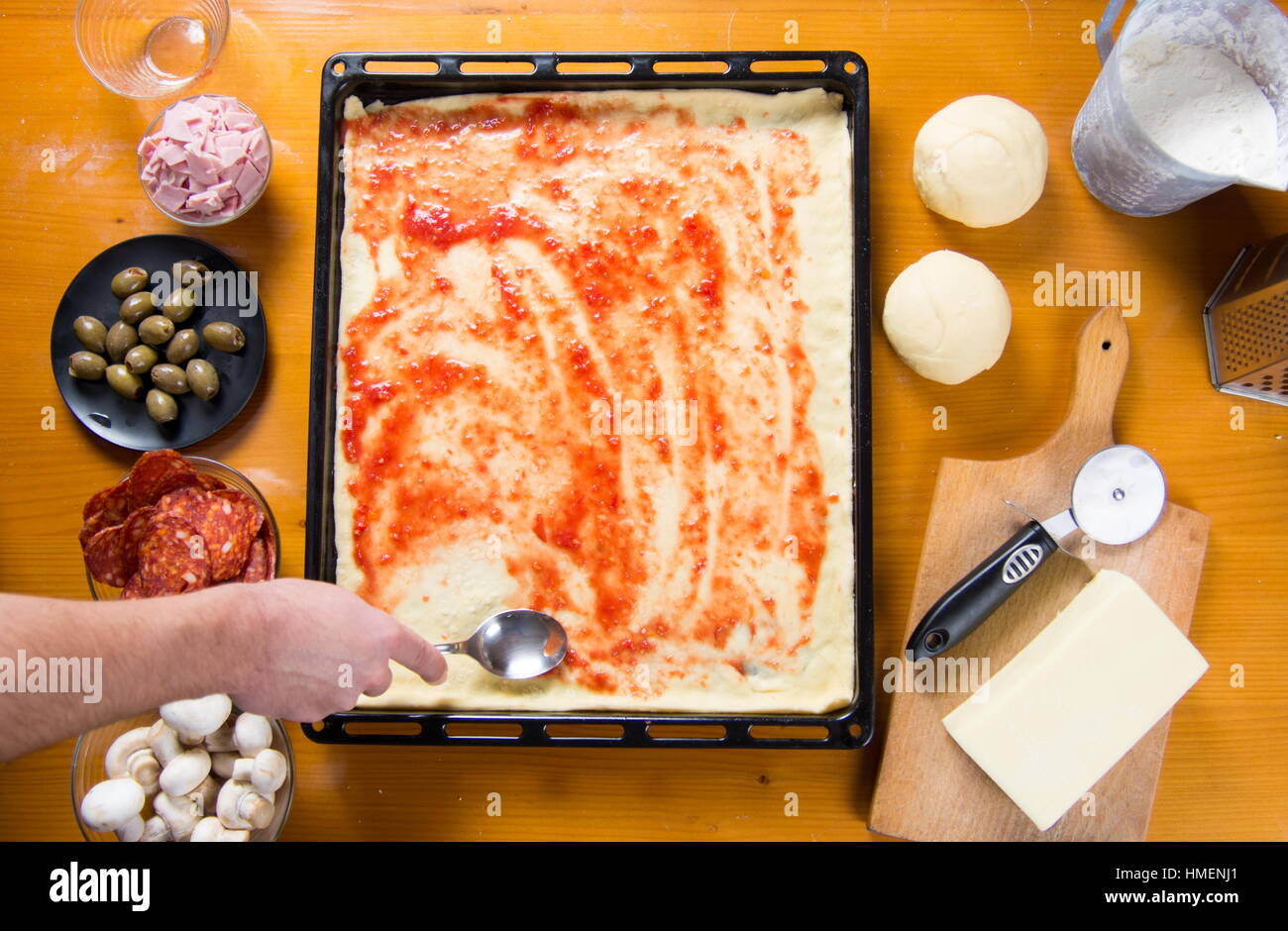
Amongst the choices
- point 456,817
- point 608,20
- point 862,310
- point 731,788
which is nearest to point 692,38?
point 608,20

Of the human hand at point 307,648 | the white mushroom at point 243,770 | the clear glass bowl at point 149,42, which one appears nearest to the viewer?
the human hand at point 307,648

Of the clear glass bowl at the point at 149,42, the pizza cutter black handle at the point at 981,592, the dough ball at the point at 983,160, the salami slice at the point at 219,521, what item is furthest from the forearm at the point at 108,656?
the dough ball at the point at 983,160

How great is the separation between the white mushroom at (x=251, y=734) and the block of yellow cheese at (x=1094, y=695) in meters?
1.40

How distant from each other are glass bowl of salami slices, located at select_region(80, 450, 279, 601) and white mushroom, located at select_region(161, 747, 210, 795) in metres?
0.32

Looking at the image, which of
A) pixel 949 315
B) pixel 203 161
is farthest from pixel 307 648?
pixel 949 315

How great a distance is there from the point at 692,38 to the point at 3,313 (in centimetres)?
169

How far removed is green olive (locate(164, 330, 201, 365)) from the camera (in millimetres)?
1986

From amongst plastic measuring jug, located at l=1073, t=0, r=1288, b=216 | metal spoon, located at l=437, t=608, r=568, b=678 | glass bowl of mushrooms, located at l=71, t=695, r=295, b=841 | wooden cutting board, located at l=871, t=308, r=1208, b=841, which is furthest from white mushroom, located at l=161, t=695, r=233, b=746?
plastic measuring jug, located at l=1073, t=0, r=1288, b=216

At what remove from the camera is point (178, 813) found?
1.78 meters

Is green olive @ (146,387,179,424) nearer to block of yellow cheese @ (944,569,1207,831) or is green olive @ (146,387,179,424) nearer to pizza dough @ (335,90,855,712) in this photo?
pizza dough @ (335,90,855,712)

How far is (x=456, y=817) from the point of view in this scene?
201 cm

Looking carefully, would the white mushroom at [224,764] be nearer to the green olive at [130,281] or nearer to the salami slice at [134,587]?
the salami slice at [134,587]

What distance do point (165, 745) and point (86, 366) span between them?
2.71 ft

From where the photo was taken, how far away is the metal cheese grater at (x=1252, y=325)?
6.23 feet
